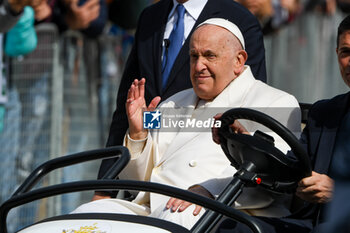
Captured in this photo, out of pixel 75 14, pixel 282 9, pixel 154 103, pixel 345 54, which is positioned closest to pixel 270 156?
pixel 345 54

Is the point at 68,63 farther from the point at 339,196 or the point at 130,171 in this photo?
the point at 339,196

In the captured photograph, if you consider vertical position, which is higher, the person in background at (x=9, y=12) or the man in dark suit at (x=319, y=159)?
the person in background at (x=9, y=12)

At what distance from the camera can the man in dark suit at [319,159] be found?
3.43 m

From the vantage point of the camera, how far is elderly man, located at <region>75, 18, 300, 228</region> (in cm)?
404

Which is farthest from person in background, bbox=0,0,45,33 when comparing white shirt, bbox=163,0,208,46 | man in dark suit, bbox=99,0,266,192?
white shirt, bbox=163,0,208,46

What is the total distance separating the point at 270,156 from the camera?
347 centimetres

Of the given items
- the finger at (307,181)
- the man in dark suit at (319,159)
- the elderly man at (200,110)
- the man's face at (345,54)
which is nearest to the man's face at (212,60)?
the elderly man at (200,110)

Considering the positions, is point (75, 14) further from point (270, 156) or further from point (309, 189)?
point (309, 189)

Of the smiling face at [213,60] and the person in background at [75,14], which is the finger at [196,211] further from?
the person in background at [75,14]

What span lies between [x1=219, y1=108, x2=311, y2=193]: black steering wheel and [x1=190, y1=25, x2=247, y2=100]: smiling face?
0.71 metres

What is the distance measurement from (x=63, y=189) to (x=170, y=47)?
1779mm

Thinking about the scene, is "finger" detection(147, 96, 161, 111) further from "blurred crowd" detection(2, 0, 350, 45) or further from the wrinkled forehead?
"blurred crowd" detection(2, 0, 350, 45)

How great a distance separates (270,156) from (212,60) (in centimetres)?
95

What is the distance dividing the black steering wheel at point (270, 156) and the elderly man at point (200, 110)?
0.44 meters
